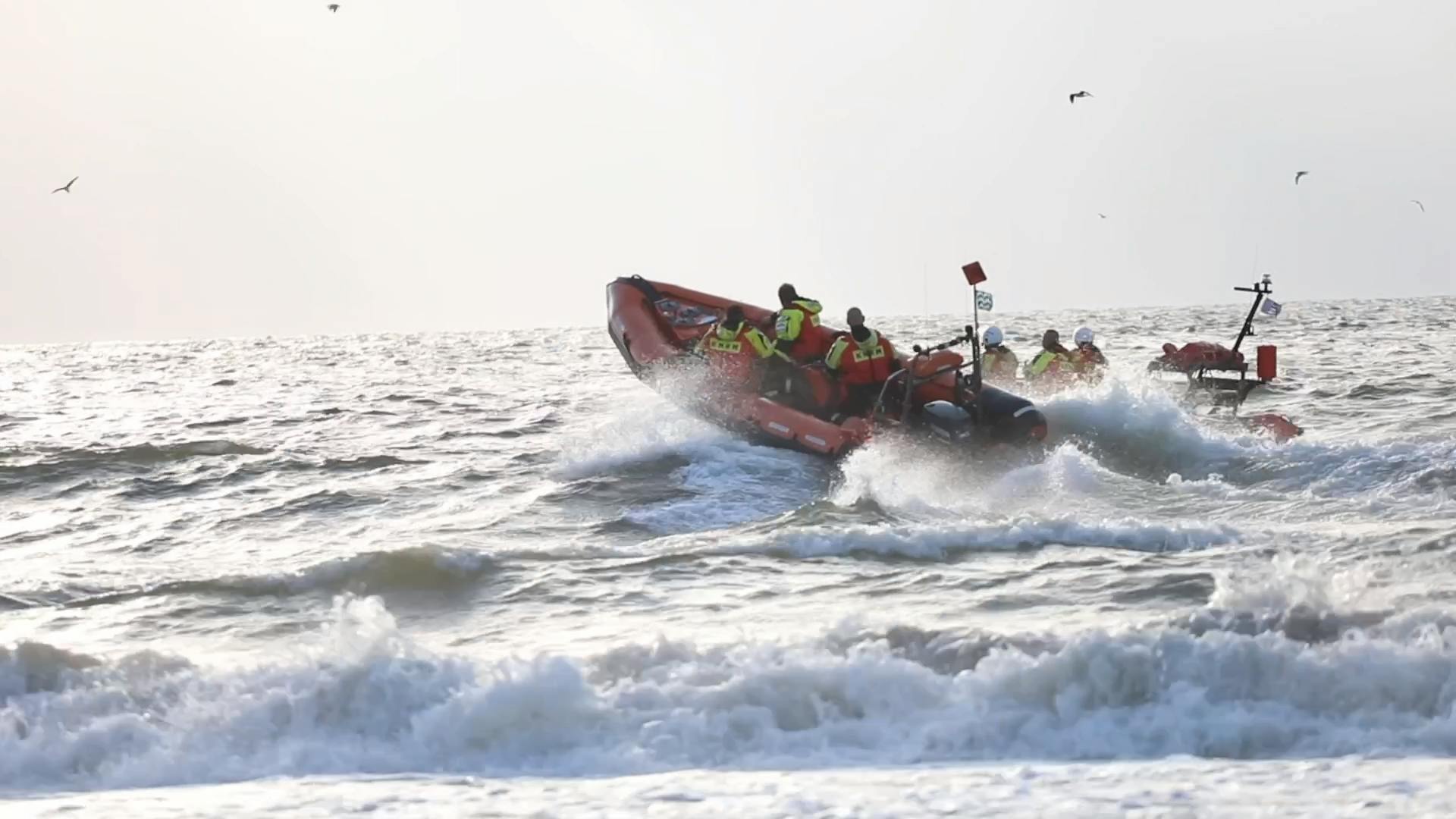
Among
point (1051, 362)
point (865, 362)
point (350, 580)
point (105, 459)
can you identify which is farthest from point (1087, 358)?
point (105, 459)

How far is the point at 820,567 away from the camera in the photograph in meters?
8.09

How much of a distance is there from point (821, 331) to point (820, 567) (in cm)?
518

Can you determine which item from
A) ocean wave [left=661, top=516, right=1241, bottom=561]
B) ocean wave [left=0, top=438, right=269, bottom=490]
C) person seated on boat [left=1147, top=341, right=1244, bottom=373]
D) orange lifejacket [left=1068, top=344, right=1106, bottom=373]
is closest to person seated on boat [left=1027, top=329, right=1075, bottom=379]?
orange lifejacket [left=1068, top=344, right=1106, bottom=373]

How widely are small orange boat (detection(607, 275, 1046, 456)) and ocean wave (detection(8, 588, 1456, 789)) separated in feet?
17.9

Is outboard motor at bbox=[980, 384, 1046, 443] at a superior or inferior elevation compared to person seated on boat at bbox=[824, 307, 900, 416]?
inferior

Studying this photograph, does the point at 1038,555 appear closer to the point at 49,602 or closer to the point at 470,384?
the point at 49,602

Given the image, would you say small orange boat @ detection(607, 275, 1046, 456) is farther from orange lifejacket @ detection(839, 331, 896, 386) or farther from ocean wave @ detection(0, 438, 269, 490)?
ocean wave @ detection(0, 438, 269, 490)

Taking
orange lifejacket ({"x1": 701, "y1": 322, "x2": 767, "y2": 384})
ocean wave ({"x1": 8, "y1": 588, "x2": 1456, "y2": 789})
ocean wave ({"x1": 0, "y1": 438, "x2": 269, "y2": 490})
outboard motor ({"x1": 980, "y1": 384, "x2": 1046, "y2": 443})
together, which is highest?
orange lifejacket ({"x1": 701, "y1": 322, "x2": 767, "y2": 384})

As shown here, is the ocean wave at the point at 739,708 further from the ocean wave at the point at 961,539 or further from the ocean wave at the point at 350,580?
the ocean wave at the point at 961,539

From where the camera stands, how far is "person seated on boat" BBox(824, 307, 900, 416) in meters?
12.0

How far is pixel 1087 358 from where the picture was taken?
1421 centimetres

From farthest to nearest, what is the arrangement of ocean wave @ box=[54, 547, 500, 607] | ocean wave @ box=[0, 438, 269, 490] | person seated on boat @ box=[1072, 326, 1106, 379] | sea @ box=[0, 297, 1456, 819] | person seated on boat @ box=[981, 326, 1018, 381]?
1. person seated on boat @ box=[981, 326, 1018, 381]
2. person seated on boat @ box=[1072, 326, 1106, 379]
3. ocean wave @ box=[0, 438, 269, 490]
4. ocean wave @ box=[54, 547, 500, 607]
5. sea @ box=[0, 297, 1456, 819]

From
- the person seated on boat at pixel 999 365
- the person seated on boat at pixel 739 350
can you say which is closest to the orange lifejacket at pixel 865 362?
the person seated on boat at pixel 739 350

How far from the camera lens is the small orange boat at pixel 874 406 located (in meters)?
11.4
